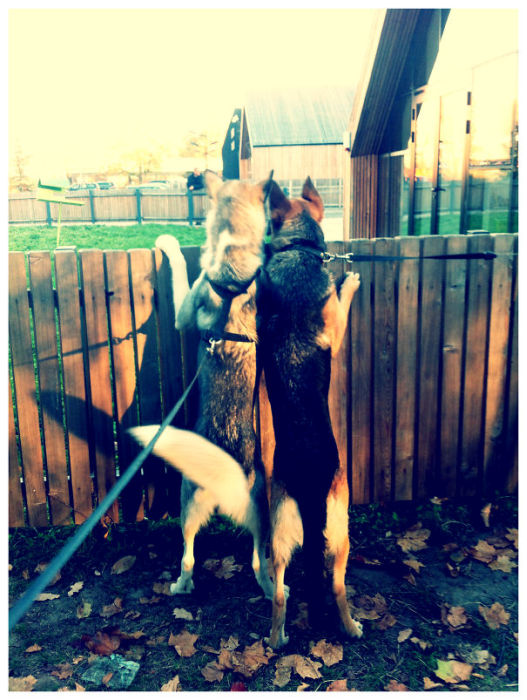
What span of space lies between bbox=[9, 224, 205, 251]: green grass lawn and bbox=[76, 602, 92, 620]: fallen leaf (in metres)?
13.5

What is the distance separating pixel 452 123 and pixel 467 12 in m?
1.44

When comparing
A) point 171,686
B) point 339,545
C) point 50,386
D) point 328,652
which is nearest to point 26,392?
→ point 50,386

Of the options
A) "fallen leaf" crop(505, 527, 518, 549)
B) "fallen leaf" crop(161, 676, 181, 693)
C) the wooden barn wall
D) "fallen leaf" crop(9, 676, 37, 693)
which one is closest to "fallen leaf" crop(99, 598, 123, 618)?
"fallen leaf" crop(9, 676, 37, 693)

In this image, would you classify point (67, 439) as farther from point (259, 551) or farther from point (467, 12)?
point (467, 12)

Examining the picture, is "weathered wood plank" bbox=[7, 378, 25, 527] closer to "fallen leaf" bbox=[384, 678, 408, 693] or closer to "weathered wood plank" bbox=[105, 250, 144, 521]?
"weathered wood plank" bbox=[105, 250, 144, 521]

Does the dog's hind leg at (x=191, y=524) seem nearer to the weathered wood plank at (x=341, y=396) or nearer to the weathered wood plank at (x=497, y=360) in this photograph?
the weathered wood plank at (x=341, y=396)

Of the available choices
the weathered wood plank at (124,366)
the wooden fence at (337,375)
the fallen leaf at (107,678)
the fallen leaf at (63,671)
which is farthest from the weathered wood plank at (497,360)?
the fallen leaf at (63,671)

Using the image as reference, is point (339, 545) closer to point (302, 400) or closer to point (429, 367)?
point (302, 400)

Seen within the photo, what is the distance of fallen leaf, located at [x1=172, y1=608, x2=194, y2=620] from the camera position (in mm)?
3141

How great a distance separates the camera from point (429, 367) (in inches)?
163

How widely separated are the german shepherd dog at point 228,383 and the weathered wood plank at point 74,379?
2.64 feet

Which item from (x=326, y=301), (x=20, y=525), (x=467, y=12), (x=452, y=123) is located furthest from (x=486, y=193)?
(x=20, y=525)

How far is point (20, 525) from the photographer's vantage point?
3.89m

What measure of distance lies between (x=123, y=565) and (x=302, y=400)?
177 centimetres
